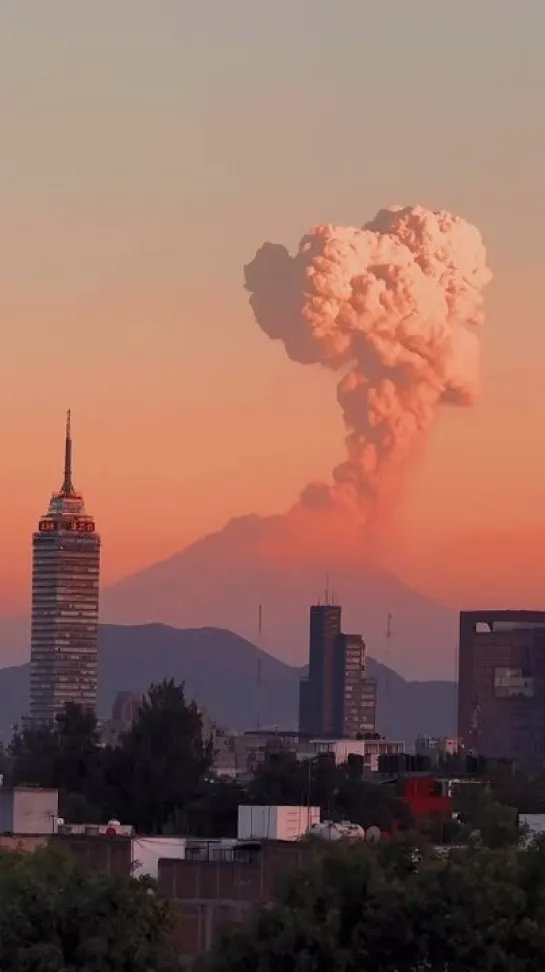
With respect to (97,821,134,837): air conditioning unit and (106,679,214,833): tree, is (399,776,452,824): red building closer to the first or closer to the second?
(106,679,214,833): tree

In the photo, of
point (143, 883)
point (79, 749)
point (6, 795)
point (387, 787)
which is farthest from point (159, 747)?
point (143, 883)

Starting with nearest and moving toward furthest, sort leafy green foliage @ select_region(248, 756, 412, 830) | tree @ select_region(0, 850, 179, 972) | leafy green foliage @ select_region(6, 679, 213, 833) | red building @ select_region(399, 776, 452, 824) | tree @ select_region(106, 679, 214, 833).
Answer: tree @ select_region(0, 850, 179, 972)
leafy green foliage @ select_region(248, 756, 412, 830)
red building @ select_region(399, 776, 452, 824)
leafy green foliage @ select_region(6, 679, 213, 833)
tree @ select_region(106, 679, 214, 833)

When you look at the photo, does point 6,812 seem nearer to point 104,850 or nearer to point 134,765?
point 104,850

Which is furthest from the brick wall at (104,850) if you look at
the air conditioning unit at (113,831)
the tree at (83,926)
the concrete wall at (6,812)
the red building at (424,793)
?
the red building at (424,793)

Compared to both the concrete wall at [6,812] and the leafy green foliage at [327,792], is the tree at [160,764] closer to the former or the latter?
the leafy green foliage at [327,792]

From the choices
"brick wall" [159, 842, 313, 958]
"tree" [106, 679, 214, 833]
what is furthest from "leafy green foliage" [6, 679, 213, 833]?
"brick wall" [159, 842, 313, 958]
